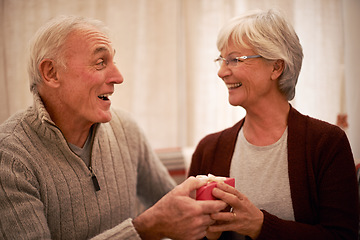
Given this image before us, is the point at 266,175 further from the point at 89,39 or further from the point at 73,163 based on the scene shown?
the point at 89,39

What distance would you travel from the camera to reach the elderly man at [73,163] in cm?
127

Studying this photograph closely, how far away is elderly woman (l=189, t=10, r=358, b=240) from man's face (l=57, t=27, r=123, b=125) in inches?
21.4

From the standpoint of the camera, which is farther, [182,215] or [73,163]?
[73,163]

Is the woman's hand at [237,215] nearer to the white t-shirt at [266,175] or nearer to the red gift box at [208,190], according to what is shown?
the red gift box at [208,190]

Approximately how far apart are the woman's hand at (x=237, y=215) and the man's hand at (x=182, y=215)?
1.3 inches

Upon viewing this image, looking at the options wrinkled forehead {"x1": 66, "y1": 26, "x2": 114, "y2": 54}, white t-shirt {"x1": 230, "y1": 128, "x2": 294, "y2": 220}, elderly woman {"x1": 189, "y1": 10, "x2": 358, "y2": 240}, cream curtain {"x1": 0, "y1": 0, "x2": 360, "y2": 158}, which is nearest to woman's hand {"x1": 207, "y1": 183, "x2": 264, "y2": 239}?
elderly woman {"x1": 189, "y1": 10, "x2": 358, "y2": 240}

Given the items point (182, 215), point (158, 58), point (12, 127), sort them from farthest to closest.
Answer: point (158, 58) → point (12, 127) → point (182, 215)

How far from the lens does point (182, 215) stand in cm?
129

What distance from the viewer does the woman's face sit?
1.48m

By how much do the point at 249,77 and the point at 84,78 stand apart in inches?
28.4

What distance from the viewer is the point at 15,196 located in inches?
48.7

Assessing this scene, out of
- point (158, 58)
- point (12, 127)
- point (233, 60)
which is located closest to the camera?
point (12, 127)

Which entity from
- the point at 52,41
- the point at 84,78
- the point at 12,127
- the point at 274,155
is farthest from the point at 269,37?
the point at 12,127

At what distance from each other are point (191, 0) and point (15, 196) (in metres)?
2.17
